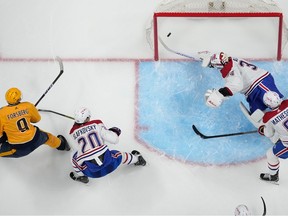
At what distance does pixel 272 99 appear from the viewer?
12.6 ft

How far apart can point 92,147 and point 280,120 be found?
144 cm

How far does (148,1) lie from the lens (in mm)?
4797

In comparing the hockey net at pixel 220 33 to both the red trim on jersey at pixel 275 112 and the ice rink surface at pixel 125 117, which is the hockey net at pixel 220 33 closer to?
the ice rink surface at pixel 125 117

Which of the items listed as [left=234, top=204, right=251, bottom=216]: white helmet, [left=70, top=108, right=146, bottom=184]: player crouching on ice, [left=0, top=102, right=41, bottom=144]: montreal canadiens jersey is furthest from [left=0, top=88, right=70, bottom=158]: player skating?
[left=234, top=204, right=251, bottom=216]: white helmet

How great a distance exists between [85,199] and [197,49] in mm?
1658

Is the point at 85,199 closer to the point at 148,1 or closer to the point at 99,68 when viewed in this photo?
the point at 99,68

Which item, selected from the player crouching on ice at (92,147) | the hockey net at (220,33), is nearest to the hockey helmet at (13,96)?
the player crouching on ice at (92,147)

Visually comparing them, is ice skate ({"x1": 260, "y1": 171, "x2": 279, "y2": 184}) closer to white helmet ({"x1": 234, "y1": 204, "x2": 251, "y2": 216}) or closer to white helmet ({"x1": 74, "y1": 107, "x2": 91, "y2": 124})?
white helmet ({"x1": 234, "y1": 204, "x2": 251, "y2": 216})

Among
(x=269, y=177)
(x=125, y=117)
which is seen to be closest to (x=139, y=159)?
(x=125, y=117)

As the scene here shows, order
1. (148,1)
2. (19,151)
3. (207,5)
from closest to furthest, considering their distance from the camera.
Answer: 1. (19,151)
2. (207,5)
3. (148,1)

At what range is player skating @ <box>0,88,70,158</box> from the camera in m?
4.00

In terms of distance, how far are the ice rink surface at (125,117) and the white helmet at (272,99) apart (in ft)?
2.02

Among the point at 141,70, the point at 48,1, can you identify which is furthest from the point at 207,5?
the point at 48,1

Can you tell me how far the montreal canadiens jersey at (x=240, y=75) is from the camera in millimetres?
4062
